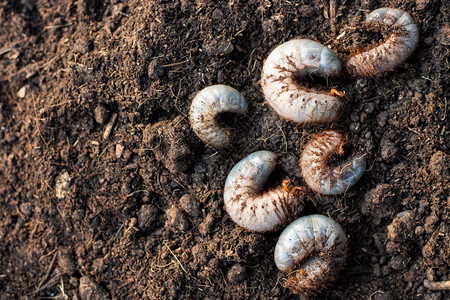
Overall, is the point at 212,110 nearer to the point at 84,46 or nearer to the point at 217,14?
the point at 217,14

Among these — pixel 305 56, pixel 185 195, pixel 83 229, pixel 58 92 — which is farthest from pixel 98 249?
pixel 305 56

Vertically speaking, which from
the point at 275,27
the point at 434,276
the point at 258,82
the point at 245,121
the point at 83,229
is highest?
the point at 275,27

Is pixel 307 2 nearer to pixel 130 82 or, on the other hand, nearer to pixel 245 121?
pixel 245 121

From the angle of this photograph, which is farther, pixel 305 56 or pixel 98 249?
pixel 98 249

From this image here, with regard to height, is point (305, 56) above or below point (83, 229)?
above

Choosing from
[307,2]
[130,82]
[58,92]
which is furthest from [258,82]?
[58,92]

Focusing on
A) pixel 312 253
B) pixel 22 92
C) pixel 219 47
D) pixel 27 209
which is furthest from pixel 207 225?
pixel 22 92

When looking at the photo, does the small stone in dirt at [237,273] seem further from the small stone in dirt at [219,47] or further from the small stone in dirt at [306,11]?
the small stone in dirt at [306,11]
